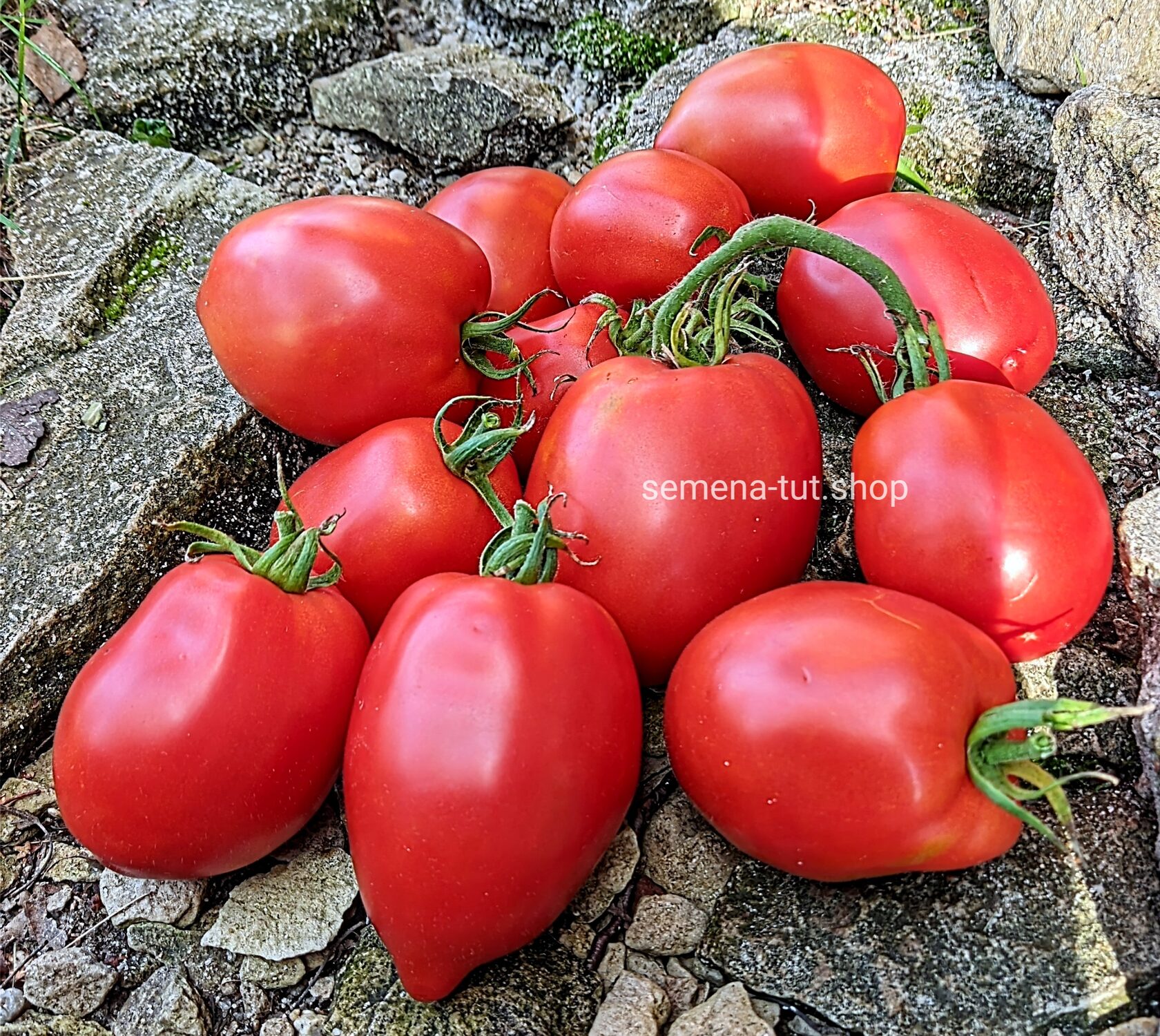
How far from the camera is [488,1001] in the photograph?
1.04m

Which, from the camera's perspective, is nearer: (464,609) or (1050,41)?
(464,609)

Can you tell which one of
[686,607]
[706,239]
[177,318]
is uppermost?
[706,239]

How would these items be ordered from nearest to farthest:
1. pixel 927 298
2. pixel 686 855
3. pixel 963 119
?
1. pixel 686 855
2. pixel 927 298
3. pixel 963 119

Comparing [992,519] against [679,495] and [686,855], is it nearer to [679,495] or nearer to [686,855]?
[679,495]

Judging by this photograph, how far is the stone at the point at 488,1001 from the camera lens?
102 cm

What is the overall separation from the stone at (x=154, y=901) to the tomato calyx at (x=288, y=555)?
36cm

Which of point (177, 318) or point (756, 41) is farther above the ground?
point (756, 41)

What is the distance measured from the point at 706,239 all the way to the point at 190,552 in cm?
78

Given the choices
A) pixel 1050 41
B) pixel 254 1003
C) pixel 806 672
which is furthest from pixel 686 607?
pixel 1050 41

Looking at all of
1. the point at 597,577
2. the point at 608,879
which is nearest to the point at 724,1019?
the point at 608,879

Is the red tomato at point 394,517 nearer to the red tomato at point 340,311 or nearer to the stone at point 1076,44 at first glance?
the red tomato at point 340,311

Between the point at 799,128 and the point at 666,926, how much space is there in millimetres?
1136

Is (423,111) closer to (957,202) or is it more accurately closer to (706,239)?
(706,239)

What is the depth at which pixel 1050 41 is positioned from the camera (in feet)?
5.72
